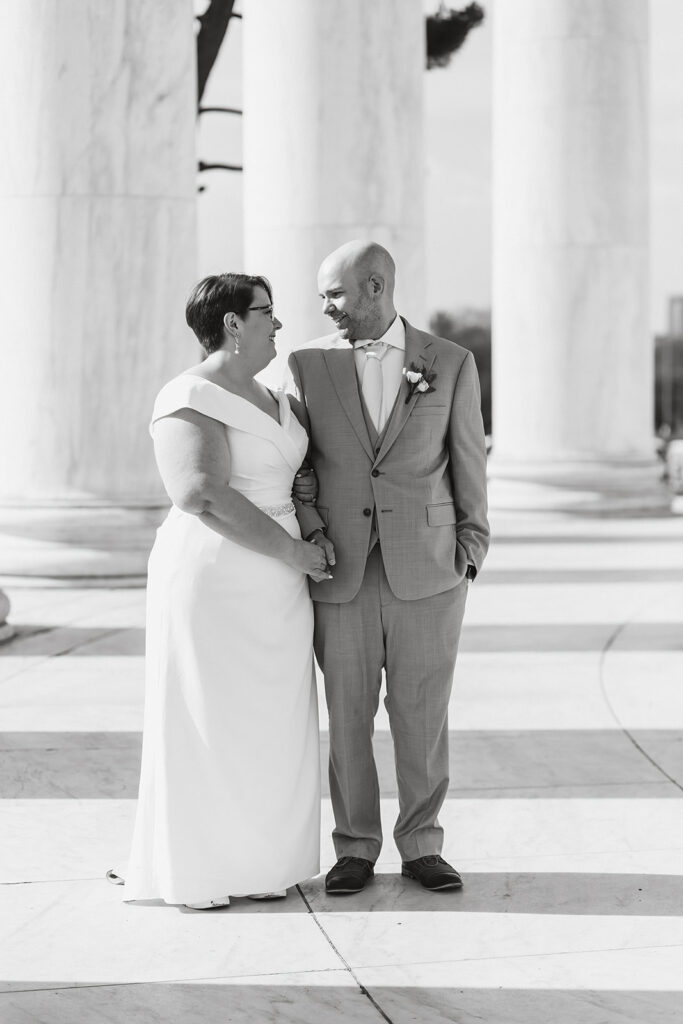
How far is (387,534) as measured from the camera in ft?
116

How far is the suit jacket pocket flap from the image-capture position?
35.6 m

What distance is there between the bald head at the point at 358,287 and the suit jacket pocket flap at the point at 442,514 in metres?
4.28

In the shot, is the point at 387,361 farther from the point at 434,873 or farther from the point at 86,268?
the point at 86,268

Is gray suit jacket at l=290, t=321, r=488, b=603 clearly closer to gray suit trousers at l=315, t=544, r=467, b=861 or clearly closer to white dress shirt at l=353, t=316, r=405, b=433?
white dress shirt at l=353, t=316, r=405, b=433

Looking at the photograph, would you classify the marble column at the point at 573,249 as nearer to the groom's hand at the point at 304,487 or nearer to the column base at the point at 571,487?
the column base at the point at 571,487

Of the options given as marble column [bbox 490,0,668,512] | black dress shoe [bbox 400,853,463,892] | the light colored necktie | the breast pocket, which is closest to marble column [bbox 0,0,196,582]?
marble column [bbox 490,0,668,512]

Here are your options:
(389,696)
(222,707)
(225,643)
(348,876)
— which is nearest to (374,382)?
(225,643)

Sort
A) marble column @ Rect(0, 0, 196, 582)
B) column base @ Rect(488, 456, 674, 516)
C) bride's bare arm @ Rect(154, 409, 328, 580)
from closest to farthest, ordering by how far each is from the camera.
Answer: bride's bare arm @ Rect(154, 409, 328, 580) < marble column @ Rect(0, 0, 196, 582) < column base @ Rect(488, 456, 674, 516)

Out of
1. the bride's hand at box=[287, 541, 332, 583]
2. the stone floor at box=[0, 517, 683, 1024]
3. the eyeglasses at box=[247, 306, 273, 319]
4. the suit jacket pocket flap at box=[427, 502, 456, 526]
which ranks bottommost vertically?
the stone floor at box=[0, 517, 683, 1024]

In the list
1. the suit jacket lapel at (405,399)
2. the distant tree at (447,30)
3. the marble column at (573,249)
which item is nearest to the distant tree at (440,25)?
the distant tree at (447,30)

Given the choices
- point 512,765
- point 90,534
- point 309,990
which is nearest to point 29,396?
point 90,534

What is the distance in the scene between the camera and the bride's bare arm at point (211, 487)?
33.6 meters

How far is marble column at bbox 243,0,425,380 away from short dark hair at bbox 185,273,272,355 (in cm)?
5640

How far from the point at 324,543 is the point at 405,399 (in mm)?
3814
